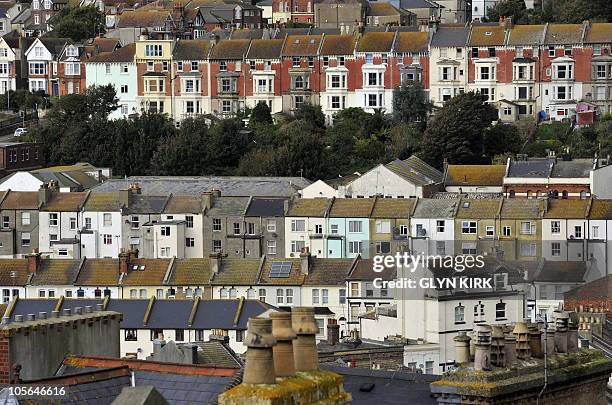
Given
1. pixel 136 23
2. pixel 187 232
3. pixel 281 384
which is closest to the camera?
pixel 281 384

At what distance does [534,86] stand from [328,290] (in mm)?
37632

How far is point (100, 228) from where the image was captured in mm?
86688

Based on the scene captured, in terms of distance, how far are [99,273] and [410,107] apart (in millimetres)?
34460

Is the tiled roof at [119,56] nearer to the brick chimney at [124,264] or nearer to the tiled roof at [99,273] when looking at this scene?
the tiled roof at [99,273]

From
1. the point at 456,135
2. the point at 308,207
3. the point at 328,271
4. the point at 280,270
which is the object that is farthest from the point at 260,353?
the point at 456,135

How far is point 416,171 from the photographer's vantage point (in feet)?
295

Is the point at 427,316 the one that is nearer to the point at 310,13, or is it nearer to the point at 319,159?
the point at 319,159

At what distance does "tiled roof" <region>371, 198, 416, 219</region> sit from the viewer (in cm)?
8188

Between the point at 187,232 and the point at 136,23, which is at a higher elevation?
the point at 136,23

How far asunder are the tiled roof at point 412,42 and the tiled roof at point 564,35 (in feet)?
20.9

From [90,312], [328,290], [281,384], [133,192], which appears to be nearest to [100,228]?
[133,192]

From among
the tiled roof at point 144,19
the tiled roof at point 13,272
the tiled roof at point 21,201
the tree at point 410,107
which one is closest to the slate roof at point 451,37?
the tree at point 410,107

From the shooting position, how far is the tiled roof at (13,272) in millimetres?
70438

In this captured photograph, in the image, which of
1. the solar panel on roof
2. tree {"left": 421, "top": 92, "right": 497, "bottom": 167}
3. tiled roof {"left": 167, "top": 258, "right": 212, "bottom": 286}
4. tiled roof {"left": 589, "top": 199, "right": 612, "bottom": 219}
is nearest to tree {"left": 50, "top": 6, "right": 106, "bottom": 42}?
tree {"left": 421, "top": 92, "right": 497, "bottom": 167}
